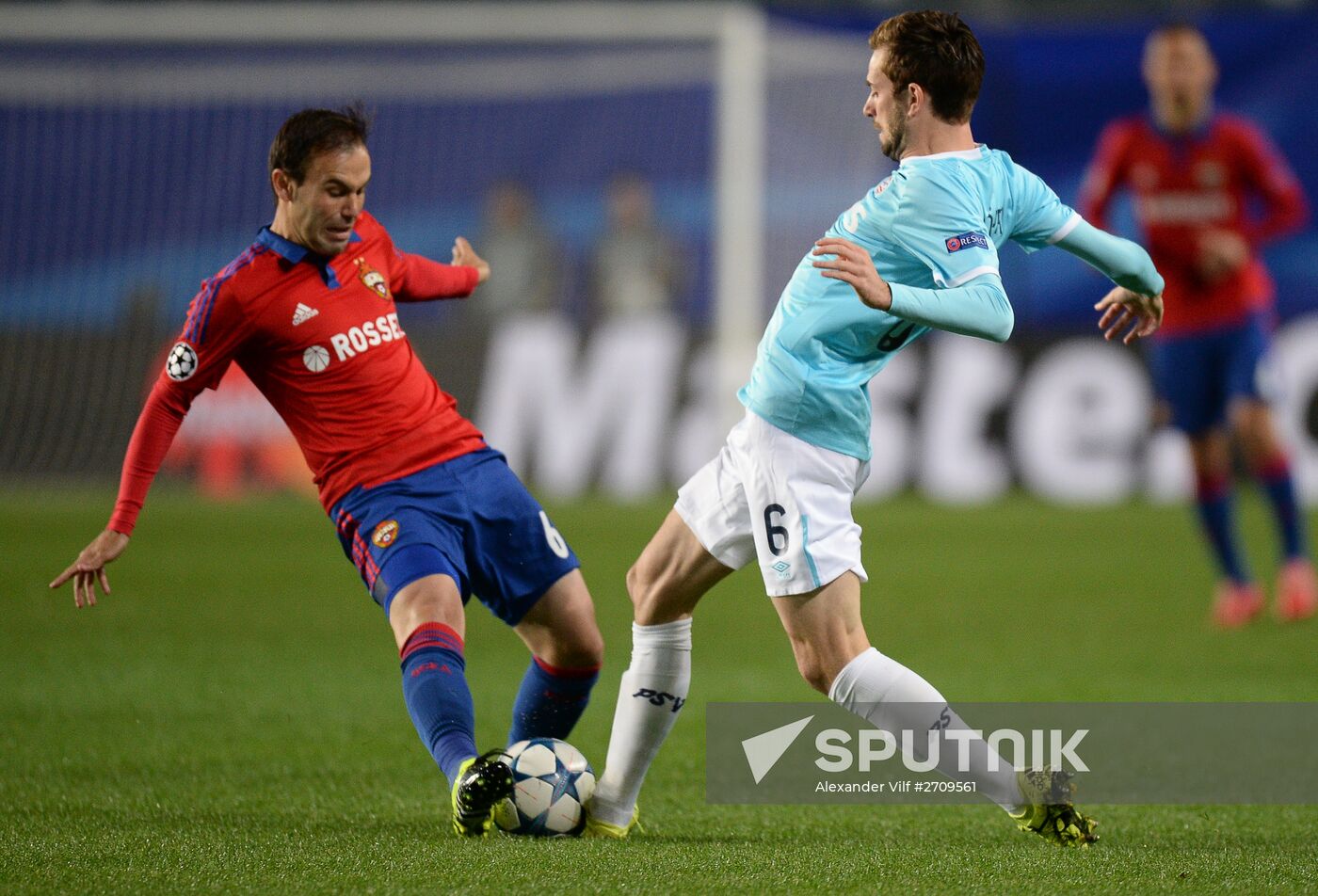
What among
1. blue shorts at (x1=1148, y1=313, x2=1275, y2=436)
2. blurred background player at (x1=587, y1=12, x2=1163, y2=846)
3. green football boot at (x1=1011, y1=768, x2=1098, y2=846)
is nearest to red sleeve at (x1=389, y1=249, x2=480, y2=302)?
blurred background player at (x1=587, y1=12, x2=1163, y2=846)

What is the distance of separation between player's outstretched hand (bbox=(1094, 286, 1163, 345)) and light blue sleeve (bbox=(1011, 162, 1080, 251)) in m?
0.28

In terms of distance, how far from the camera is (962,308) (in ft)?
11.8

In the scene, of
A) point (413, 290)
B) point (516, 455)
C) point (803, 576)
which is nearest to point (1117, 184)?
point (413, 290)

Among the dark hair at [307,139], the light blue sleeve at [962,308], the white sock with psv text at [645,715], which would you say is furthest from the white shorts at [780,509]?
the dark hair at [307,139]

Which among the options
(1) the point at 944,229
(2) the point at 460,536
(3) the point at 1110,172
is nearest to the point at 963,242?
(1) the point at 944,229

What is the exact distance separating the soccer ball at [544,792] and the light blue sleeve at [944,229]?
144 centimetres

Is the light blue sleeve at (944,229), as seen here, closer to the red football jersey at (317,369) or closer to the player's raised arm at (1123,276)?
the player's raised arm at (1123,276)

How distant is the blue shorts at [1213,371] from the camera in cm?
804

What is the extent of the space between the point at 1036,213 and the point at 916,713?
1.16m

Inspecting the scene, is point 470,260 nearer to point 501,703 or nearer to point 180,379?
point 180,379

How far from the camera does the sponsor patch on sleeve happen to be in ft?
12.0

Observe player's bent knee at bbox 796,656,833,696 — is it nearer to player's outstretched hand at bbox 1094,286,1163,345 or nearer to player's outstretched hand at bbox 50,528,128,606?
player's outstretched hand at bbox 1094,286,1163,345

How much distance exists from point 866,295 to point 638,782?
136 cm

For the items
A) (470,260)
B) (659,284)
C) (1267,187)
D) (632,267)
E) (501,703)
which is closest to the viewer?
(470,260)
